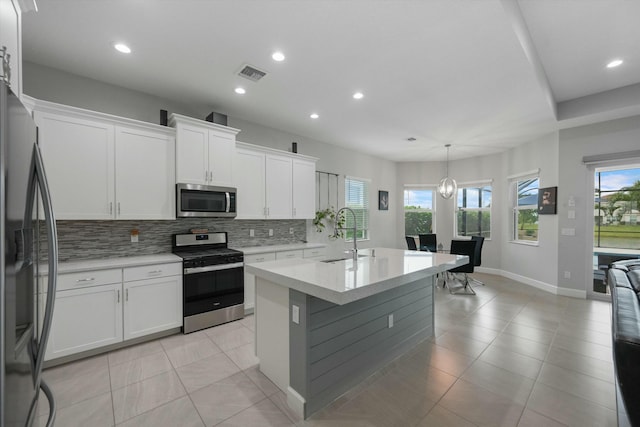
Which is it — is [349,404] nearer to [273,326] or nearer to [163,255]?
[273,326]

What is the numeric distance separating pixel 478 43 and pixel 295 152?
300 centimetres

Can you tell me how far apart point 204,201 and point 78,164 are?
124 centimetres

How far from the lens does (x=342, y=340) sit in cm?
206

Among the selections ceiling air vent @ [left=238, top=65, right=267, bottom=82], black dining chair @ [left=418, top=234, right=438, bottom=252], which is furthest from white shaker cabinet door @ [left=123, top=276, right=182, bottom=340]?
black dining chair @ [left=418, top=234, right=438, bottom=252]

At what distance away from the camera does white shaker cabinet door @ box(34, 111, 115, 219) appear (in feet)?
8.23

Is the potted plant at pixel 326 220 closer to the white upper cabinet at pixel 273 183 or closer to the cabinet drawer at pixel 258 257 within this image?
the white upper cabinet at pixel 273 183

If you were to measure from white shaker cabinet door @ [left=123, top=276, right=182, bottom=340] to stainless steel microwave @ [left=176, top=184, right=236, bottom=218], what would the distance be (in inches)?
32.0

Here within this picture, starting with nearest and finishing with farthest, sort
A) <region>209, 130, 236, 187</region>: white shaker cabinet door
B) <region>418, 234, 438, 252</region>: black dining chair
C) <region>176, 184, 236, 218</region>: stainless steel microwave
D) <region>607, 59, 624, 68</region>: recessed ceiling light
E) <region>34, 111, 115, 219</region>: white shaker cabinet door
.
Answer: <region>34, 111, 115, 219</region>: white shaker cabinet door, <region>607, 59, 624, 68</region>: recessed ceiling light, <region>176, 184, 236, 218</region>: stainless steel microwave, <region>209, 130, 236, 187</region>: white shaker cabinet door, <region>418, 234, 438, 252</region>: black dining chair

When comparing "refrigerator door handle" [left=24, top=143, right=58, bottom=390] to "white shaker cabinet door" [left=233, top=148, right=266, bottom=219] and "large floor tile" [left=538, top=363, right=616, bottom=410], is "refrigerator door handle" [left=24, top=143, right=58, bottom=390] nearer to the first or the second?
"white shaker cabinet door" [left=233, top=148, right=266, bottom=219]

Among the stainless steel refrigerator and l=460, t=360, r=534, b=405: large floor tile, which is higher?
the stainless steel refrigerator

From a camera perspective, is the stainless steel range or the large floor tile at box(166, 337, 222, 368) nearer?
the large floor tile at box(166, 337, 222, 368)

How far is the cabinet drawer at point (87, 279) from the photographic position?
240cm

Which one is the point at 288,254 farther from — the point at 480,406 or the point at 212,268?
the point at 480,406

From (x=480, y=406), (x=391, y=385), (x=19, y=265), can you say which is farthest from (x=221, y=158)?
(x=480, y=406)
